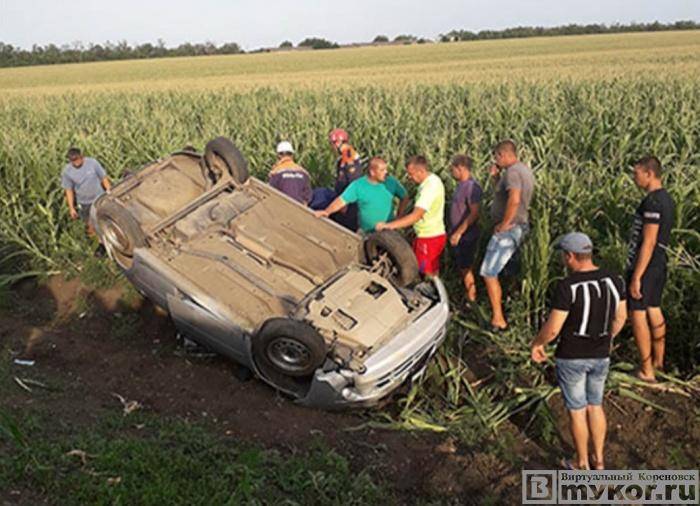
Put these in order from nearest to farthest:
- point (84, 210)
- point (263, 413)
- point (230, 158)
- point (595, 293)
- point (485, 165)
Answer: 1. point (595, 293)
2. point (263, 413)
3. point (230, 158)
4. point (485, 165)
5. point (84, 210)

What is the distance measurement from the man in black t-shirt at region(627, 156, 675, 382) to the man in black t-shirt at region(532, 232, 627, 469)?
0.91 m

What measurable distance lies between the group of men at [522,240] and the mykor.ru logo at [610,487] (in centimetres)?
13

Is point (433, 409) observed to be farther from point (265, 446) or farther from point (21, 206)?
point (21, 206)

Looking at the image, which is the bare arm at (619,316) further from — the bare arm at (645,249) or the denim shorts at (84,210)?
the denim shorts at (84,210)

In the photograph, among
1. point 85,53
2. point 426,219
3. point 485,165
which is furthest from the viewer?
point 85,53

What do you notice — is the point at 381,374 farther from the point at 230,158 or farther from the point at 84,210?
the point at 84,210

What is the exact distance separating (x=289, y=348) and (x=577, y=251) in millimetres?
2102

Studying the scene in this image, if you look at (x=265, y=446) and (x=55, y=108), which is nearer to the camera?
(x=265, y=446)

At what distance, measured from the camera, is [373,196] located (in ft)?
20.7

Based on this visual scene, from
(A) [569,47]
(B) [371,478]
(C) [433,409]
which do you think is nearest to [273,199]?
(C) [433,409]

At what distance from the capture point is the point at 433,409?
4953 millimetres

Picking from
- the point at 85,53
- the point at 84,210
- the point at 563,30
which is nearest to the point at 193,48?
the point at 85,53

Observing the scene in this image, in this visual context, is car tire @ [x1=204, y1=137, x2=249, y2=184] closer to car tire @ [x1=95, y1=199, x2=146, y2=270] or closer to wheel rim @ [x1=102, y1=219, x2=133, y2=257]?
car tire @ [x1=95, y1=199, x2=146, y2=270]

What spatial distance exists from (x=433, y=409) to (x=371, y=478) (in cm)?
116
